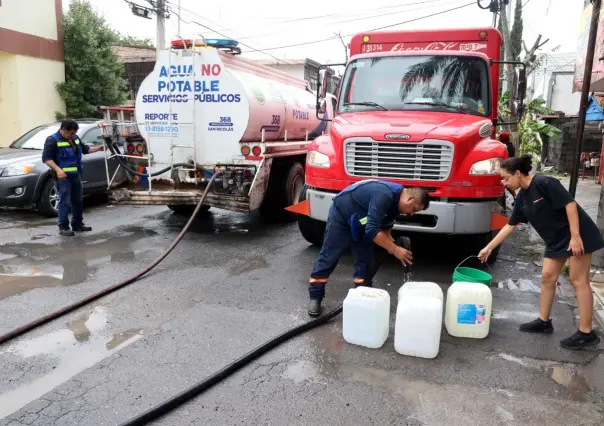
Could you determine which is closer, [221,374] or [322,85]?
[221,374]

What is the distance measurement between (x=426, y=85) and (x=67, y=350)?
5.02 m

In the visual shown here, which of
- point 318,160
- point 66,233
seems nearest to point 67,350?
point 318,160

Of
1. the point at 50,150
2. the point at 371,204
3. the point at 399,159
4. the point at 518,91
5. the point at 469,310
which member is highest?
the point at 518,91

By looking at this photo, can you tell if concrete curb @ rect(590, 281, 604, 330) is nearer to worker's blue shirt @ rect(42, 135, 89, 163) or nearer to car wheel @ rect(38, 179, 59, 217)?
worker's blue shirt @ rect(42, 135, 89, 163)

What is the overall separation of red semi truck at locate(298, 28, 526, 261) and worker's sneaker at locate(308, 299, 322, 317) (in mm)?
1513

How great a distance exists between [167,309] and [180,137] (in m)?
3.67

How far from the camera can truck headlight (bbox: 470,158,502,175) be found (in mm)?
5445

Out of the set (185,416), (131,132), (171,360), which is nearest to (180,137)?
(131,132)

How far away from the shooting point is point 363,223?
4133 millimetres

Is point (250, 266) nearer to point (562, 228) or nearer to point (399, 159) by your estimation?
point (399, 159)

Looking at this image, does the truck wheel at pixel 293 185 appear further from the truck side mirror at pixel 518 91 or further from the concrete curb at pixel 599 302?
the concrete curb at pixel 599 302

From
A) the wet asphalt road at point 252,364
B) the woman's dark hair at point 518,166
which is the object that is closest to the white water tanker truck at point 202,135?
the wet asphalt road at point 252,364

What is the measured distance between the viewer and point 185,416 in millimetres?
3057

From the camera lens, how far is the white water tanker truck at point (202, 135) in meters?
7.39
